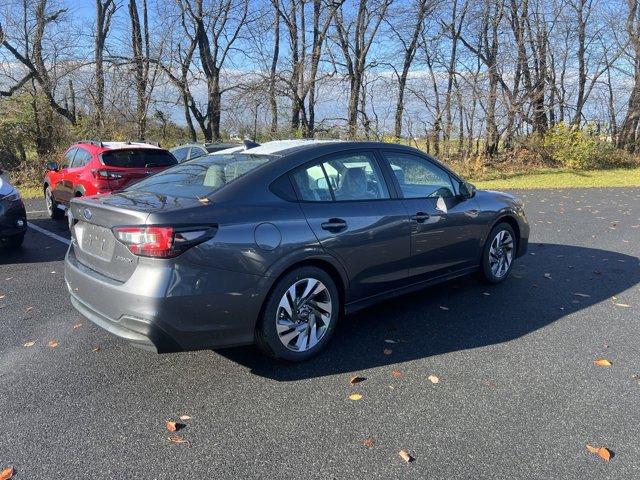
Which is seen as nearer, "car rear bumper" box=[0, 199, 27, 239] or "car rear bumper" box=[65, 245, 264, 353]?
"car rear bumper" box=[65, 245, 264, 353]

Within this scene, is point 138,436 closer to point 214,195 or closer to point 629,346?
point 214,195

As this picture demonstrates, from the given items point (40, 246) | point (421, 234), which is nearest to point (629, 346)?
point (421, 234)

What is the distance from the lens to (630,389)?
132 inches

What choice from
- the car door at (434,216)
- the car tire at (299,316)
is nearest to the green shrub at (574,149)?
the car door at (434,216)

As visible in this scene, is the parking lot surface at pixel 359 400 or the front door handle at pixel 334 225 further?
the front door handle at pixel 334 225

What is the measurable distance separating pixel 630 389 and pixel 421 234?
1.88m

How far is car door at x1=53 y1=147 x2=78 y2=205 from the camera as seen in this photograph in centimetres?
903

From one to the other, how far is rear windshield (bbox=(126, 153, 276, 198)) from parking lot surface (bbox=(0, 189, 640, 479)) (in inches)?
48.7

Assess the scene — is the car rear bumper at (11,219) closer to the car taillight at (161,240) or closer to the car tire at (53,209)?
the car tire at (53,209)

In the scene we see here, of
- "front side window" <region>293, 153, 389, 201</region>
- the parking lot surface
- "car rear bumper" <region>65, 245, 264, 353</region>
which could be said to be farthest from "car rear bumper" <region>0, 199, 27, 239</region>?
"front side window" <region>293, 153, 389, 201</region>

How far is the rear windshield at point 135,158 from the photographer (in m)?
8.27

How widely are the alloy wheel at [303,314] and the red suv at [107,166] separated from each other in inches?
214

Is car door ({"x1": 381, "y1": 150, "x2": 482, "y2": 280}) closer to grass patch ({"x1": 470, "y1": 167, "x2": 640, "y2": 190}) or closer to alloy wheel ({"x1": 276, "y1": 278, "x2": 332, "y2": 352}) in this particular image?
alloy wheel ({"x1": 276, "y1": 278, "x2": 332, "y2": 352})

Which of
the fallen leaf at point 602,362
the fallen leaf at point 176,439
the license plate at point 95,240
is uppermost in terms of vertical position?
the license plate at point 95,240
